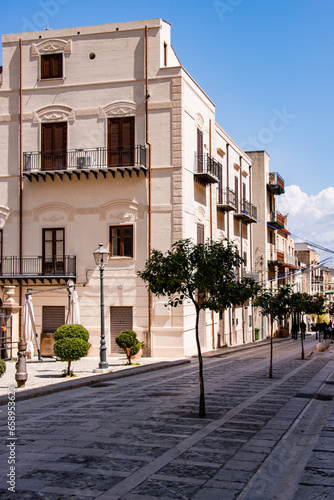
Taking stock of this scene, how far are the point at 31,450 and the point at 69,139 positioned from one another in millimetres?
20250

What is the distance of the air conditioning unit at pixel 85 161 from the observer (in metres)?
26.5

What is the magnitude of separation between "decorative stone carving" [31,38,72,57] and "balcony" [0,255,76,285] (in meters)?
9.54

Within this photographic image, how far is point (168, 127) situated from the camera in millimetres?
26172

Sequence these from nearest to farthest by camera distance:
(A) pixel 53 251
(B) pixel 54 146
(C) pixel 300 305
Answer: (A) pixel 53 251 < (B) pixel 54 146 < (C) pixel 300 305

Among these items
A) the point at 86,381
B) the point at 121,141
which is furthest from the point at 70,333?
the point at 121,141

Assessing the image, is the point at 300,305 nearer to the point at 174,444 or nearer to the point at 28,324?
the point at 28,324

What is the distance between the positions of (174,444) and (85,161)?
19104 mm

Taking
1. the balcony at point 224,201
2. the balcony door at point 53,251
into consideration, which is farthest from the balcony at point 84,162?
the balcony at point 224,201

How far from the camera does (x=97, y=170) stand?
26281 mm

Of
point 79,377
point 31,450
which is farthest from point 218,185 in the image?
point 31,450

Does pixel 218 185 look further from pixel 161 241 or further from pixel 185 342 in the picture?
pixel 185 342

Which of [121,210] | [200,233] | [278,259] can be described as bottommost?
[200,233]

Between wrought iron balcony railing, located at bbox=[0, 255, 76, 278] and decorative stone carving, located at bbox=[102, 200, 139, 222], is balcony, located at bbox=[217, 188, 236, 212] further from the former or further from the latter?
wrought iron balcony railing, located at bbox=[0, 255, 76, 278]

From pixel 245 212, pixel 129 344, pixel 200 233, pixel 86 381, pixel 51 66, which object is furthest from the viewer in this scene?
pixel 245 212
